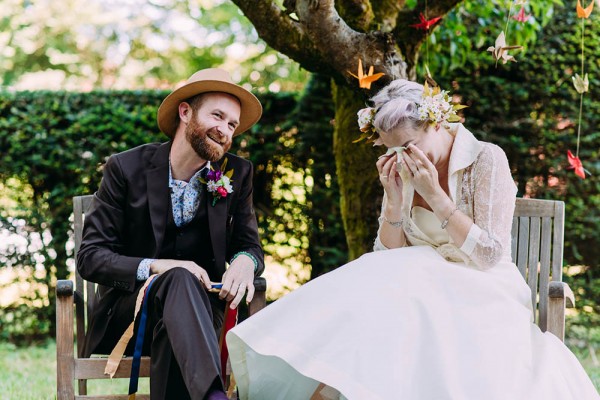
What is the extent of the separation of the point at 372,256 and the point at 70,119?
3.84 metres

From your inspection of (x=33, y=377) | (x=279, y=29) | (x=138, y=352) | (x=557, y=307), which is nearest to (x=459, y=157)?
(x=557, y=307)

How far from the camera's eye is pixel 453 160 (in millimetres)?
3113

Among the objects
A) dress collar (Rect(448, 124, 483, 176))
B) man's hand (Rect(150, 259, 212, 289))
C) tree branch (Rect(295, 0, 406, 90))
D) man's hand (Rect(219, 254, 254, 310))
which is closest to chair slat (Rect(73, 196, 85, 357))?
man's hand (Rect(150, 259, 212, 289))

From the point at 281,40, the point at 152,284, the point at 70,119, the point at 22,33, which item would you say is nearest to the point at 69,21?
the point at 22,33

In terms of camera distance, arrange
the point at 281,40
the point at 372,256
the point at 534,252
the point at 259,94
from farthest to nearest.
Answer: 1. the point at 259,94
2. the point at 281,40
3. the point at 534,252
4. the point at 372,256

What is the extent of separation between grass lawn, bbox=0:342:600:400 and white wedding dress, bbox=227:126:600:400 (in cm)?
215

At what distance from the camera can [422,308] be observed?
264cm

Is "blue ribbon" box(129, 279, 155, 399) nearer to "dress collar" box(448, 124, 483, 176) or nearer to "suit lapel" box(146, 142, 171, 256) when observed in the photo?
"suit lapel" box(146, 142, 171, 256)

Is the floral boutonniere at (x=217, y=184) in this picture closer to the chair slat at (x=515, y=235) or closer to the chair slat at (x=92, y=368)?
the chair slat at (x=92, y=368)

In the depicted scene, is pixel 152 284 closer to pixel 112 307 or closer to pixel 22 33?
pixel 112 307

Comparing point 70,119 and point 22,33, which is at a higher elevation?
point 22,33

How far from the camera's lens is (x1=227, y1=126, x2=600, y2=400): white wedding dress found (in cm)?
250

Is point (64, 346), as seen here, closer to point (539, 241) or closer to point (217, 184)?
point (217, 184)

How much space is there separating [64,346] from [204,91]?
4.27 ft
